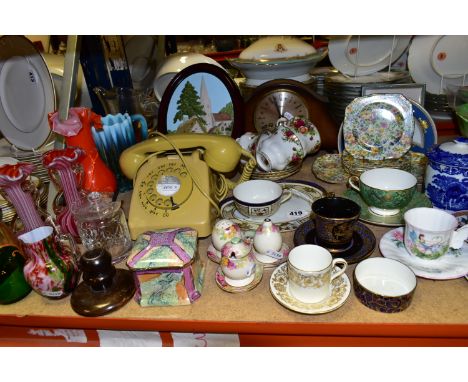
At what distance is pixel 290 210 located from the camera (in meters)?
0.97

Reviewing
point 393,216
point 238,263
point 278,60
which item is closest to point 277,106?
point 278,60

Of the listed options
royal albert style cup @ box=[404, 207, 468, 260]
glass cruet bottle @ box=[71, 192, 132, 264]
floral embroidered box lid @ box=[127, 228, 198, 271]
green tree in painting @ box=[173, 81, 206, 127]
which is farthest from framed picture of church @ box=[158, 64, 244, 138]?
royal albert style cup @ box=[404, 207, 468, 260]

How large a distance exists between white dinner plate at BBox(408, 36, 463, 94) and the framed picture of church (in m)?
0.56

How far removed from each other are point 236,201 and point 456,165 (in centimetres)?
48

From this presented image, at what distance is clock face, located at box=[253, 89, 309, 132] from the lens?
1.15 metres

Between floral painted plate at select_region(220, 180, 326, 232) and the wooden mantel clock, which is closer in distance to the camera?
floral painted plate at select_region(220, 180, 326, 232)

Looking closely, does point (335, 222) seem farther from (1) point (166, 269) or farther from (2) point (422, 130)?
(2) point (422, 130)

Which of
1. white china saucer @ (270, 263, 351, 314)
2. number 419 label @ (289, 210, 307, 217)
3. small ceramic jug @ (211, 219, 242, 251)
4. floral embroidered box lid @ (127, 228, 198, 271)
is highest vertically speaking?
floral embroidered box lid @ (127, 228, 198, 271)

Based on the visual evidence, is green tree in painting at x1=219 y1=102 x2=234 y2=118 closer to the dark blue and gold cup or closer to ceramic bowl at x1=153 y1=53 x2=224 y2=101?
ceramic bowl at x1=153 y1=53 x2=224 y2=101

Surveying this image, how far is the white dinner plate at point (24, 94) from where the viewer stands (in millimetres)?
988

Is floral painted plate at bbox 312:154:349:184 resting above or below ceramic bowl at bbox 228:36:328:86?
below

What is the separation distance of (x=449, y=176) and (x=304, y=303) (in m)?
0.44

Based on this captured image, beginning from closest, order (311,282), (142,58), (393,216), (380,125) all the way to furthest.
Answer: (311,282), (393,216), (380,125), (142,58)
